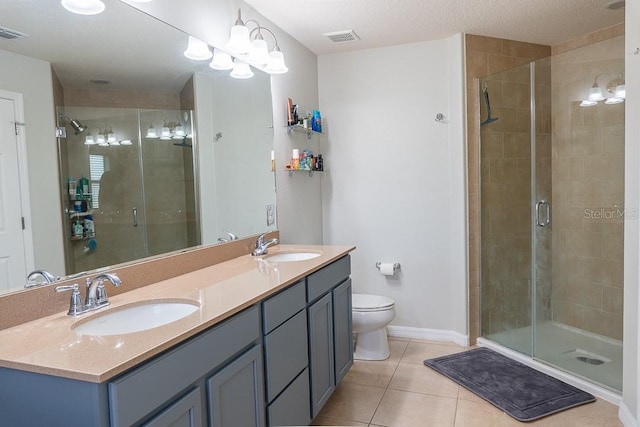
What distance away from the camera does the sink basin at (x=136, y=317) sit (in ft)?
4.64

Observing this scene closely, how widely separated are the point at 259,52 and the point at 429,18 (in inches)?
46.4

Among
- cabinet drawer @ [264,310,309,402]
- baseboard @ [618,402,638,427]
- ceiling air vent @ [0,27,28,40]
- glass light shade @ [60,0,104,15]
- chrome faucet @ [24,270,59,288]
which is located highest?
Result: glass light shade @ [60,0,104,15]

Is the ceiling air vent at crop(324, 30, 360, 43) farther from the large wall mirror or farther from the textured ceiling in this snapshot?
A: the large wall mirror

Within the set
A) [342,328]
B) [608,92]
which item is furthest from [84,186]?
[608,92]

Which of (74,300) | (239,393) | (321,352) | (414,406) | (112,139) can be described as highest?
(112,139)

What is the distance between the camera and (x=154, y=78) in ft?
6.48

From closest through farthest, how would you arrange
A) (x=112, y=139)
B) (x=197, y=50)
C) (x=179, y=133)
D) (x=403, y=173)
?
1. (x=112, y=139)
2. (x=179, y=133)
3. (x=197, y=50)
4. (x=403, y=173)

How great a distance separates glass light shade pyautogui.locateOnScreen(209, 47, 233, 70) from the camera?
2346mm

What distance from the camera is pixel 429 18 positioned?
112 inches

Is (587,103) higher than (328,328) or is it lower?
higher

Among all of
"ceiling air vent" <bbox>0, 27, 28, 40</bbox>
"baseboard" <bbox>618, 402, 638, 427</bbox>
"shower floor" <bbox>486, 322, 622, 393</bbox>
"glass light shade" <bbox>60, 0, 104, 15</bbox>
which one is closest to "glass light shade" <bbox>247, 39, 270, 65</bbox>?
"glass light shade" <bbox>60, 0, 104, 15</bbox>

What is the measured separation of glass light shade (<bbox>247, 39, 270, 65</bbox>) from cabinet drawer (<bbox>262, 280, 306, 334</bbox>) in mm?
1328

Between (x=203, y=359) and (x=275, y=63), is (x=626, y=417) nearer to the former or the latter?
(x=203, y=359)

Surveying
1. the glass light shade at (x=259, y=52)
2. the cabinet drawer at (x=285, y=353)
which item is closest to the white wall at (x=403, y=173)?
the glass light shade at (x=259, y=52)
